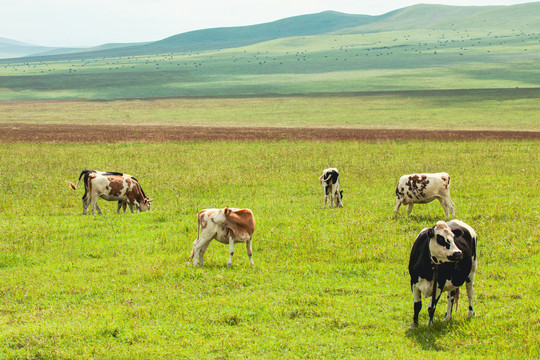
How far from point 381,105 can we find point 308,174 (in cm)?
7380

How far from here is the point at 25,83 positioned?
17100 centimetres

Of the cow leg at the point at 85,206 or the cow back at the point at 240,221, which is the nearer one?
the cow back at the point at 240,221

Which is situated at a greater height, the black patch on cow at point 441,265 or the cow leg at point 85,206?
the black patch on cow at point 441,265

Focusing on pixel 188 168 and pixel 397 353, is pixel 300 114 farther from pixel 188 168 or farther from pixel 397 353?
pixel 397 353

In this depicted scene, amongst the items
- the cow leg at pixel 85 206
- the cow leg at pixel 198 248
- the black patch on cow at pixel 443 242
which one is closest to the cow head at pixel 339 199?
the cow leg at pixel 198 248

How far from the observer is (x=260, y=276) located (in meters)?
13.3

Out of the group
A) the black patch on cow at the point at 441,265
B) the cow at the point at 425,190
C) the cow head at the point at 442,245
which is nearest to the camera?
the cow head at the point at 442,245

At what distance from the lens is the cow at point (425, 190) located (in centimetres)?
1941

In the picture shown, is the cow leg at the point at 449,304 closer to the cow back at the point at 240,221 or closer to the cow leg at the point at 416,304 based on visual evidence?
the cow leg at the point at 416,304

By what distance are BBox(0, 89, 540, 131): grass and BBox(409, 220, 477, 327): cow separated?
57.9 m

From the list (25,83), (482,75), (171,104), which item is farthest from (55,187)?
(25,83)

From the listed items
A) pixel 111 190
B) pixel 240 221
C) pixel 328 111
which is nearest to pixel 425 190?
pixel 240 221

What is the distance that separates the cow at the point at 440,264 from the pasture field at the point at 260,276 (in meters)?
0.57

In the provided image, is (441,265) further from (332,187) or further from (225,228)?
(332,187)
